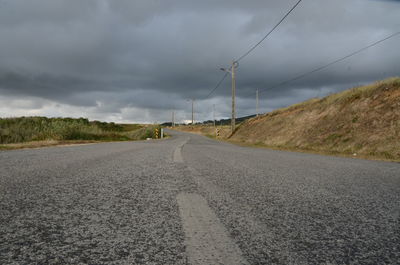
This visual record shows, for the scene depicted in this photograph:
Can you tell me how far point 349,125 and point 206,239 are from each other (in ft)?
57.4

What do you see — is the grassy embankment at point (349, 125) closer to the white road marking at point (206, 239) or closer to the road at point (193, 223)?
the road at point (193, 223)

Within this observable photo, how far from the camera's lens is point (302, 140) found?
62.8ft

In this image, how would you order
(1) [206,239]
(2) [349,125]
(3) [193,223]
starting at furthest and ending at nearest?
(2) [349,125] < (3) [193,223] < (1) [206,239]

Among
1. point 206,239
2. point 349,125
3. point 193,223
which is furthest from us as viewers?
point 349,125

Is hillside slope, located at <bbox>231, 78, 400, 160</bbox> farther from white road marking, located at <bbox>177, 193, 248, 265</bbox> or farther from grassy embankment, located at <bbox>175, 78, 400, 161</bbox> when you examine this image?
white road marking, located at <bbox>177, 193, 248, 265</bbox>

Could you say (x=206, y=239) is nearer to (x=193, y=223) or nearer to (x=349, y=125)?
(x=193, y=223)

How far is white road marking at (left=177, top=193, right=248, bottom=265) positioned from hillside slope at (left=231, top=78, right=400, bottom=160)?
10.8 meters

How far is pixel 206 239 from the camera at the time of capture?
154 cm

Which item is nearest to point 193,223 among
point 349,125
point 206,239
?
point 206,239

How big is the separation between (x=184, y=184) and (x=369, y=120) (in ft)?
51.5

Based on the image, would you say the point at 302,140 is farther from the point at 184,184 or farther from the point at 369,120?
the point at 184,184

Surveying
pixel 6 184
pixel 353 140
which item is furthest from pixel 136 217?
pixel 353 140

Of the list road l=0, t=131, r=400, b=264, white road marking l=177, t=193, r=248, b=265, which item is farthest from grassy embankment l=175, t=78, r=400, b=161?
white road marking l=177, t=193, r=248, b=265

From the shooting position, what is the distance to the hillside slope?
13008mm
